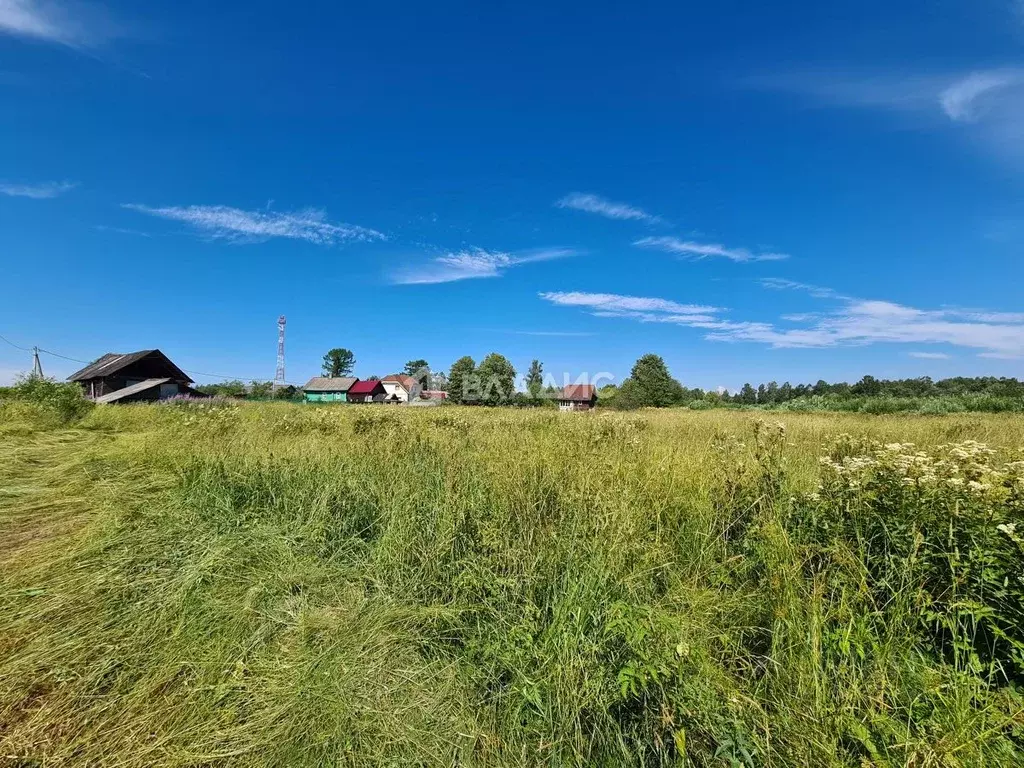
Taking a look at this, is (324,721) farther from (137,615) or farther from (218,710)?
(137,615)

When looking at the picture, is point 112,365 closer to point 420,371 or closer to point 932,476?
point 932,476

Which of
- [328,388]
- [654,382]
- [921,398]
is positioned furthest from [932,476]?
[328,388]

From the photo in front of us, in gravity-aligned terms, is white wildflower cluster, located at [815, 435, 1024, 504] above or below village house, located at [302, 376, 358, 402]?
below

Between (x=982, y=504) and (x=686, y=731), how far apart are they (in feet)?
6.42

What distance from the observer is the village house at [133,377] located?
2348cm

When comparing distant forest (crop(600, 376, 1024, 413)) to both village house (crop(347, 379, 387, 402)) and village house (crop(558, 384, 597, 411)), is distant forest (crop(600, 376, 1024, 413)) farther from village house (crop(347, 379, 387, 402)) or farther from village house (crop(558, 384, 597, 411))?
village house (crop(347, 379, 387, 402))

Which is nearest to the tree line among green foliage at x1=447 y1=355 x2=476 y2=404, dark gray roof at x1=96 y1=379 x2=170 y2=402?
green foliage at x1=447 y1=355 x2=476 y2=404

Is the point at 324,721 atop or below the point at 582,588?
below

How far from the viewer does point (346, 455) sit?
4.93m

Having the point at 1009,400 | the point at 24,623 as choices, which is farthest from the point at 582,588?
the point at 1009,400

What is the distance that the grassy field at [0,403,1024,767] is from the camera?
1.63 m

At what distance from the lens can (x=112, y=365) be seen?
24656 millimetres

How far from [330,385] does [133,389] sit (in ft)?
109

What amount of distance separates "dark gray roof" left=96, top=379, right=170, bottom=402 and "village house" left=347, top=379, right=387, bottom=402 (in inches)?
1154
